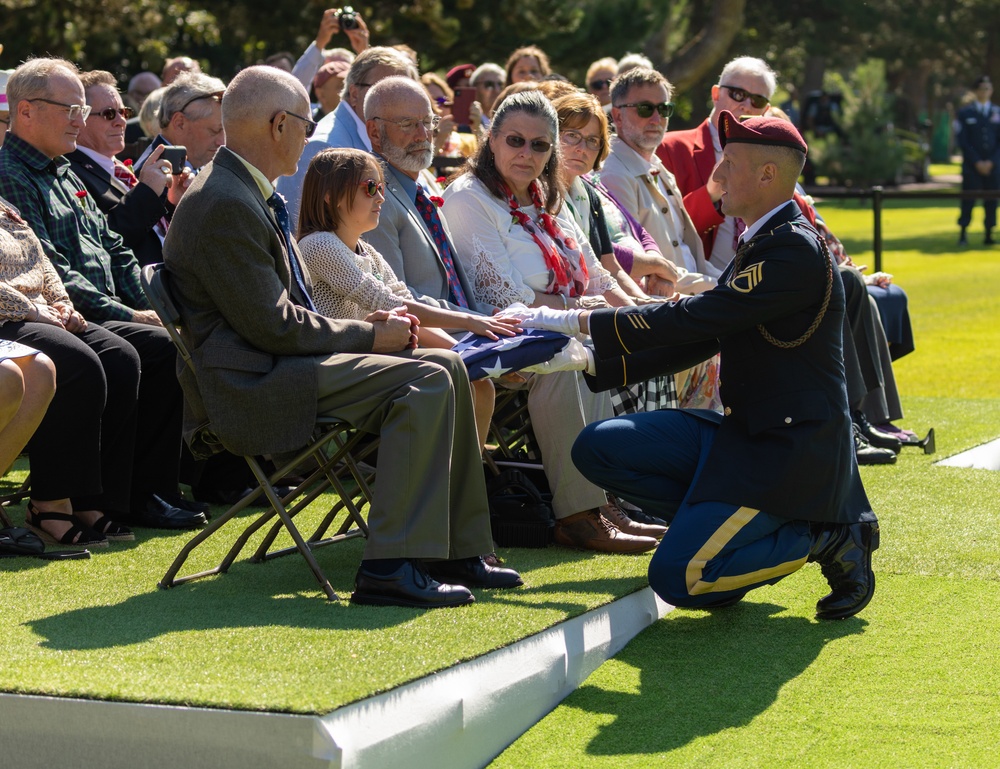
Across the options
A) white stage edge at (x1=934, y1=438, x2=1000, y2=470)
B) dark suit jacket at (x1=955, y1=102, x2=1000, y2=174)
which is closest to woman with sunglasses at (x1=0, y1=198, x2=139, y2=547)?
white stage edge at (x1=934, y1=438, x2=1000, y2=470)

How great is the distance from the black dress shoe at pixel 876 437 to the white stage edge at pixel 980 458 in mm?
290

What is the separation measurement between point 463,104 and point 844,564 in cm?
672

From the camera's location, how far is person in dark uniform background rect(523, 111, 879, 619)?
4301 mm

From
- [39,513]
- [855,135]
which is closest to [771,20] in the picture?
[855,135]

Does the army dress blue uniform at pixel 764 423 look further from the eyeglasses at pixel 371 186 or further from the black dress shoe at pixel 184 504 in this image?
the black dress shoe at pixel 184 504

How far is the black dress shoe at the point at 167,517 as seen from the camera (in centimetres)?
546

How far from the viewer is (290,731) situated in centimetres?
304

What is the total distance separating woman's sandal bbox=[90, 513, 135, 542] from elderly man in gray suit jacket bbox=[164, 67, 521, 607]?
1.12m

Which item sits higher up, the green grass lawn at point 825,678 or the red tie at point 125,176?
the red tie at point 125,176

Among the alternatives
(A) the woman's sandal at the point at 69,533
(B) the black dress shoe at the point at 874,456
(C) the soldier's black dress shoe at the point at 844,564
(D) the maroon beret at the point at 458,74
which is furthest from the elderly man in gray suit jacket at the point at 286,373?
(D) the maroon beret at the point at 458,74

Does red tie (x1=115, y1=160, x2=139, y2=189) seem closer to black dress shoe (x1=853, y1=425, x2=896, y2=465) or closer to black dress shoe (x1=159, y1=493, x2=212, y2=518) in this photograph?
black dress shoe (x1=159, y1=493, x2=212, y2=518)

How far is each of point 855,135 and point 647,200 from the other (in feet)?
101

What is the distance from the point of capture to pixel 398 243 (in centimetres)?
536

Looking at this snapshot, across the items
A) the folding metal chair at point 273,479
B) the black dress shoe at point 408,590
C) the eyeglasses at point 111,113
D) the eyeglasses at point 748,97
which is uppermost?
the eyeglasses at point 111,113
